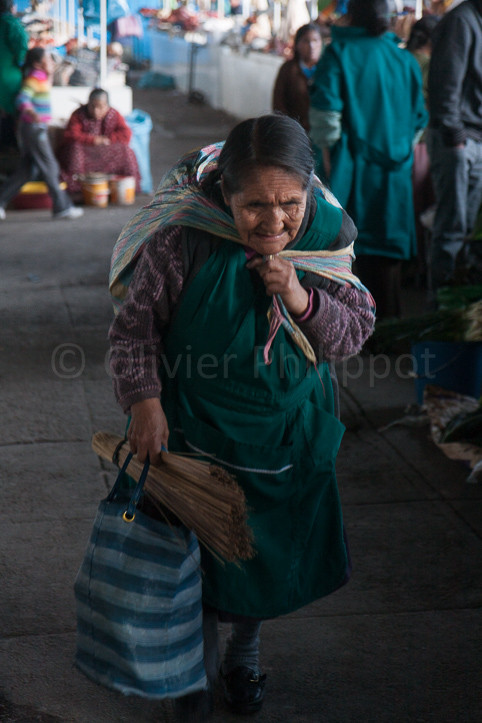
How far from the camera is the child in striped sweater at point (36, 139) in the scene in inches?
366

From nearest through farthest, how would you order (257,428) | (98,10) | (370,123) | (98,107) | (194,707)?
(257,428), (194,707), (370,123), (98,107), (98,10)

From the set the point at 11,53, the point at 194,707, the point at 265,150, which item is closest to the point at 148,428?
the point at 265,150

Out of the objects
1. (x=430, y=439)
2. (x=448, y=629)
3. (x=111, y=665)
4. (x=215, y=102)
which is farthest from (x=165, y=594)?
(x=215, y=102)

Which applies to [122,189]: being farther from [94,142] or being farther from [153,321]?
[153,321]

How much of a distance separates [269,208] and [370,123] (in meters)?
3.50

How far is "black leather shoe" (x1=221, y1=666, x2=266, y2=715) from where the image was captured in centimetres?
265

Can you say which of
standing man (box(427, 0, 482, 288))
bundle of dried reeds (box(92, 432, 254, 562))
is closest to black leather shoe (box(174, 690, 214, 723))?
bundle of dried reeds (box(92, 432, 254, 562))

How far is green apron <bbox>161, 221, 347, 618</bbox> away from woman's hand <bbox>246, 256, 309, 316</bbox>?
95 mm

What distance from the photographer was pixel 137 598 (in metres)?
2.20

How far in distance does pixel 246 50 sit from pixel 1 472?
14.1 m

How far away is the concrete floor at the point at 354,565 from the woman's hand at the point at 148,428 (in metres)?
0.87

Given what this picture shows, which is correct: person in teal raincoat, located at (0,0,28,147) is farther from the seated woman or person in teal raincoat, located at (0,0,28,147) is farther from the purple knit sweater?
the purple knit sweater
